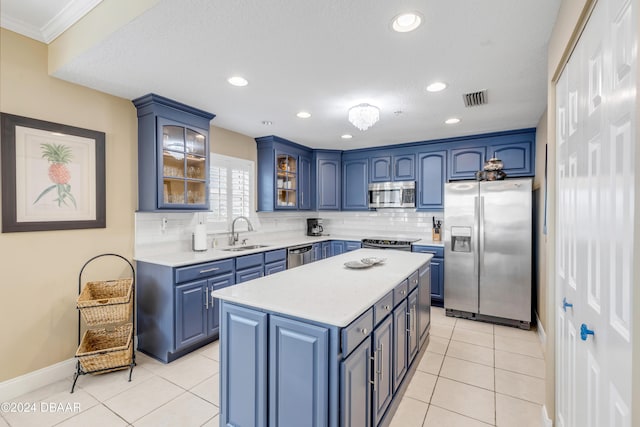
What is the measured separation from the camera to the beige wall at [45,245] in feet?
7.18

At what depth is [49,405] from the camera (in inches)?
83.5

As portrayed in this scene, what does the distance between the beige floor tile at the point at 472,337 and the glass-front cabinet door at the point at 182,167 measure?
3.12 meters

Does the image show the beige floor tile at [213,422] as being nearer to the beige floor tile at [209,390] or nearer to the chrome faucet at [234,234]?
the beige floor tile at [209,390]

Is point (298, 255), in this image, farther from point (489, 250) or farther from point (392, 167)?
point (489, 250)

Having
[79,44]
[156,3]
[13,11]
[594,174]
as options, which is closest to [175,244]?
[79,44]

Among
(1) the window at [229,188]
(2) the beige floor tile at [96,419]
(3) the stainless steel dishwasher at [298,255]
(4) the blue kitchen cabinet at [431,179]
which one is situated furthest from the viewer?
(4) the blue kitchen cabinet at [431,179]

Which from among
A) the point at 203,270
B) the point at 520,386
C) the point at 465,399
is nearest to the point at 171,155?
the point at 203,270

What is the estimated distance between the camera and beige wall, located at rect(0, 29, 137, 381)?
2.19 metres

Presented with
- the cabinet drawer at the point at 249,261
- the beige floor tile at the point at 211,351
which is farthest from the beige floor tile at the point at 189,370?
the cabinet drawer at the point at 249,261

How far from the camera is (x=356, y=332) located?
Result: 1.48 metres

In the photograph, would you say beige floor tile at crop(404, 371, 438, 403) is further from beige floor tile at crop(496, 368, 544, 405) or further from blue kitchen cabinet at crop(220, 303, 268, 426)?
blue kitchen cabinet at crop(220, 303, 268, 426)

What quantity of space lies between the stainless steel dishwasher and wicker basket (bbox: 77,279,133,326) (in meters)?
1.90

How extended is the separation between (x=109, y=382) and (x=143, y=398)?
16.9 inches

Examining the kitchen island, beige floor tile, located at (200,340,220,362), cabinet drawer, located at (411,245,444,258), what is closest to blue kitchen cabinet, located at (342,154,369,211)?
cabinet drawer, located at (411,245,444,258)
